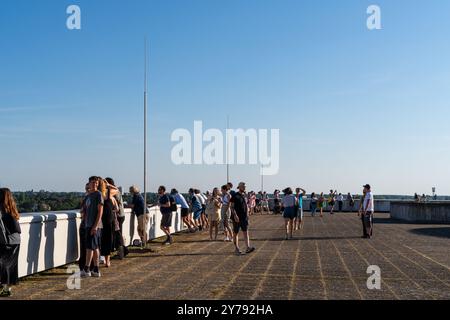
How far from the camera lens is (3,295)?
9.19 m

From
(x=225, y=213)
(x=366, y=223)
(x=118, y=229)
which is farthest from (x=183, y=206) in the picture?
(x=118, y=229)

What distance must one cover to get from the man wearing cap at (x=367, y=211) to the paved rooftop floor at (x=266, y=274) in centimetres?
237

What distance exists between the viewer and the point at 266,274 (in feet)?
38.3

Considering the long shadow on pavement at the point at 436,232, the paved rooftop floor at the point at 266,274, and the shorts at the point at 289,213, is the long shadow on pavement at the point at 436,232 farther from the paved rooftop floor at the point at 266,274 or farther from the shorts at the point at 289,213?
the shorts at the point at 289,213

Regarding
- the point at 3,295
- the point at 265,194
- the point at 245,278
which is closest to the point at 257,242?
the point at 245,278

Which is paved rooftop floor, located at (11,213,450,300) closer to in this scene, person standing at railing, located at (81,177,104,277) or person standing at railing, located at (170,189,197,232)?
person standing at railing, located at (81,177,104,277)

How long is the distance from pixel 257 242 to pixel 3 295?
1111cm

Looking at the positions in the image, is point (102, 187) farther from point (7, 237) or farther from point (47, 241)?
point (7, 237)

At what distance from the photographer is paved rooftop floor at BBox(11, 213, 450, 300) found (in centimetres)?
949

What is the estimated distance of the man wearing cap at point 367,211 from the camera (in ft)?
68.4

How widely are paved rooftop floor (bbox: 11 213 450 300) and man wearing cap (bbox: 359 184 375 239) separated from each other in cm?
237

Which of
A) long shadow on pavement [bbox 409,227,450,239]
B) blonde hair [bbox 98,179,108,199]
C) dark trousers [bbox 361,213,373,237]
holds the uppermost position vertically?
blonde hair [bbox 98,179,108,199]

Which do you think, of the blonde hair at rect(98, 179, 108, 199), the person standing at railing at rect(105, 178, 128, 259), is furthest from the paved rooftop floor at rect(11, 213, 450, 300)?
the blonde hair at rect(98, 179, 108, 199)

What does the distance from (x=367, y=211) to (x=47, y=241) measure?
39.2 ft
